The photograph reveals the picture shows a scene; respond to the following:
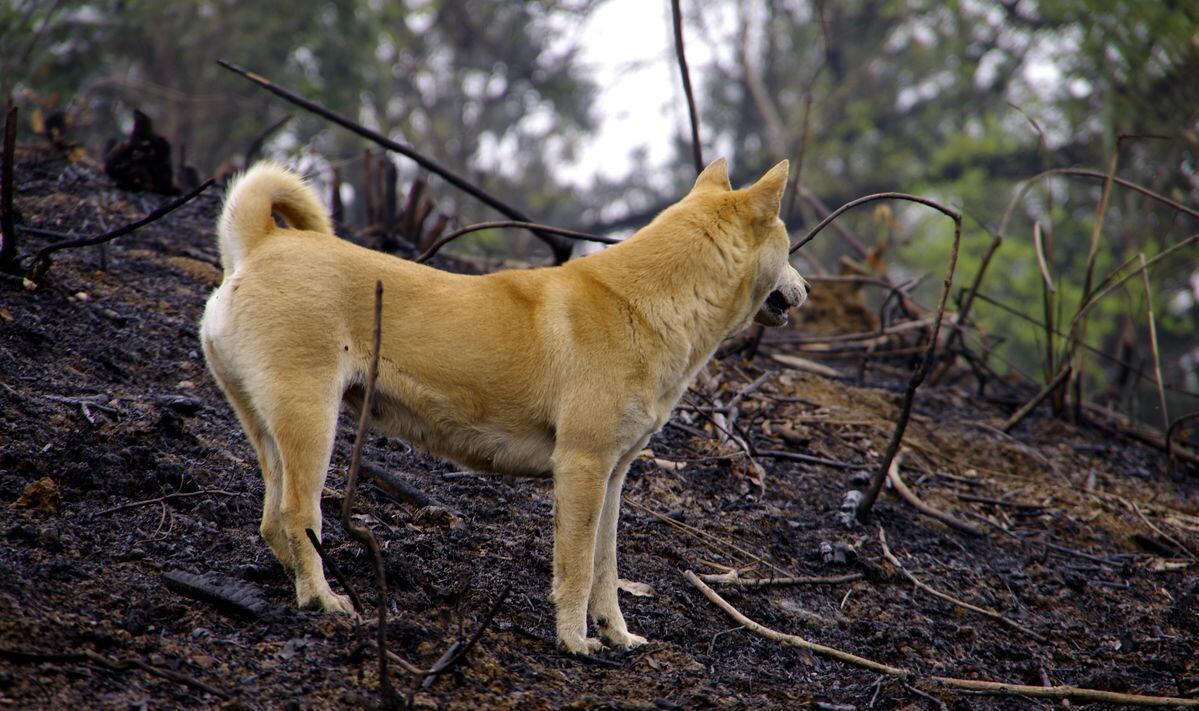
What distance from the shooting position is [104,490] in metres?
4.14

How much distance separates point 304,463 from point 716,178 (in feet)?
8.43

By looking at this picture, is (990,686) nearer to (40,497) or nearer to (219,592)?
(219,592)

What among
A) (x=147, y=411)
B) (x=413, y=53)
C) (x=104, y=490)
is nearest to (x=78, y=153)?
(x=147, y=411)

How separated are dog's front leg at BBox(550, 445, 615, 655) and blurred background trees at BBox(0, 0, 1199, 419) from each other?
7.08 m

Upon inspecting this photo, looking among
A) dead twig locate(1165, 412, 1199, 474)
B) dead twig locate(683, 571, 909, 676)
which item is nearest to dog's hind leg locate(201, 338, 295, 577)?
dead twig locate(683, 571, 909, 676)

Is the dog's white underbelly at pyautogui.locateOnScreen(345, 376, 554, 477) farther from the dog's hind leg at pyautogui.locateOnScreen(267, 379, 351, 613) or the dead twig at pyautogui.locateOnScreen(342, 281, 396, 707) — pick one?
the dead twig at pyautogui.locateOnScreen(342, 281, 396, 707)

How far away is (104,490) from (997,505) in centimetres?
558

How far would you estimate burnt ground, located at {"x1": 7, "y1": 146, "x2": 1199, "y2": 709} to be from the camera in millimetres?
3344

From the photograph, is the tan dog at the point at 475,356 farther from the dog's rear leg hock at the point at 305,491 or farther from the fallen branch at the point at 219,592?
the fallen branch at the point at 219,592

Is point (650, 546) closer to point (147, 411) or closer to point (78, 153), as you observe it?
point (147, 411)

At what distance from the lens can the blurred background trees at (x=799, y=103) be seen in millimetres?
15289

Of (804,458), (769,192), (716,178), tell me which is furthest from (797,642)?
(716,178)

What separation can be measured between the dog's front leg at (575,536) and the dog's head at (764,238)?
1274mm

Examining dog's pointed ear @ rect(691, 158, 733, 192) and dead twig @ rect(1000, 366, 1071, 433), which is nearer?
dog's pointed ear @ rect(691, 158, 733, 192)
